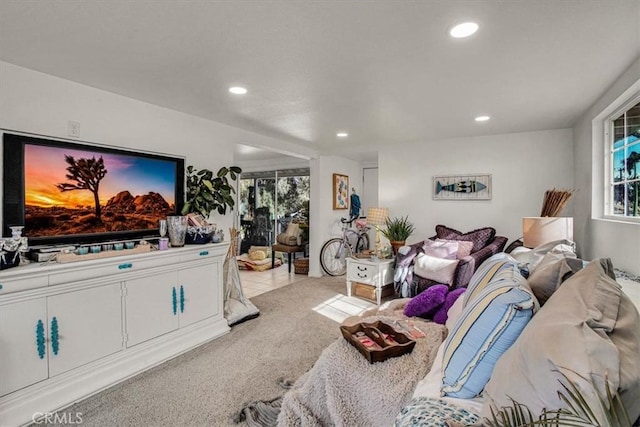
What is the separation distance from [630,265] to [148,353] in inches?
147

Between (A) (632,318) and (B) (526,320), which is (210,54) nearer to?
(B) (526,320)

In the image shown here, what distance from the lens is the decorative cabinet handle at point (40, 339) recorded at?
1.91m

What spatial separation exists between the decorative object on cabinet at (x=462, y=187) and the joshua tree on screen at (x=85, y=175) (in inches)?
164

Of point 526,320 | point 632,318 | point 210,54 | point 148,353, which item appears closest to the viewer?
point 632,318

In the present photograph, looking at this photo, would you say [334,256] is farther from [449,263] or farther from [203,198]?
[203,198]

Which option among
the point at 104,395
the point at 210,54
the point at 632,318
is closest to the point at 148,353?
the point at 104,395

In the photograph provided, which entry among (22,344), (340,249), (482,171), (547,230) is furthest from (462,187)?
(22,344)

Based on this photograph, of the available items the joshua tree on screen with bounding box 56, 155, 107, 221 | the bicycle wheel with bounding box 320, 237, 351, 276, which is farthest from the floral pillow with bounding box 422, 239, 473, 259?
the joshua tree on screen with bounding box 56, 155, 107, 221

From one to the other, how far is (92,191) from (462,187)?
174 inches

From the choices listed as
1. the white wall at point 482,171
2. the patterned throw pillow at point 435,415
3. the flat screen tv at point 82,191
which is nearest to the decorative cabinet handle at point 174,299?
the flat screen tv at point 82,191

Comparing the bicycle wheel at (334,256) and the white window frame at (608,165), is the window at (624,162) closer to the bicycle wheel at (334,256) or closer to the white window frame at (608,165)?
the white window frame at (608,165)

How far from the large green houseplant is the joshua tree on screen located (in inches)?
29.2

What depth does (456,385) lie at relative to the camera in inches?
45.9

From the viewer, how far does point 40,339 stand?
191 cm
